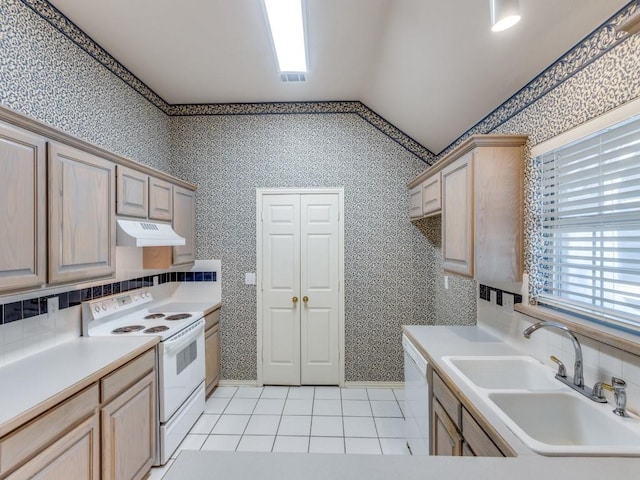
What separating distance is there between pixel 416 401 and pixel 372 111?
9.09ft

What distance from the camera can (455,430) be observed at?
1.52 metres

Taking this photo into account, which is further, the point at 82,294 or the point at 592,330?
the point at 82,294

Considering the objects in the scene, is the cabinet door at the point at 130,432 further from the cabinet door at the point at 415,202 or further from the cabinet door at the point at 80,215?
the cabinet door at the point at 415,202

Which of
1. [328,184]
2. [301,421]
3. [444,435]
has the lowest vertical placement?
[301,421]

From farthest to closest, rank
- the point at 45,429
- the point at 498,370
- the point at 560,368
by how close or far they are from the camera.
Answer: the point at 498,370
the point at 560,368
the point at 45,429

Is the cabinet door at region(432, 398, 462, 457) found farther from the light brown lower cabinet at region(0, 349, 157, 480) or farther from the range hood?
the range hood

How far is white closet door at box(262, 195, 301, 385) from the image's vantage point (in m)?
3.45

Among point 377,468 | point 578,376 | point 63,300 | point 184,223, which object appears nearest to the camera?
point 377,468

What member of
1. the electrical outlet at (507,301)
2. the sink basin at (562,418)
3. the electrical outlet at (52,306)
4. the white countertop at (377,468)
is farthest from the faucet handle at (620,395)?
the electrical outlet at (52,306)

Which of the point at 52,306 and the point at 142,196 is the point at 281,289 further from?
the point at 52,306

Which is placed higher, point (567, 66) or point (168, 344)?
point (567, 66)

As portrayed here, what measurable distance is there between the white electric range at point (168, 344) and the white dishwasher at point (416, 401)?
1742 mm

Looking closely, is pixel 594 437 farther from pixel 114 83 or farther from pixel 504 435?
pixel 114 83

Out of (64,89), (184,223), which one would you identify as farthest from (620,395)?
(64,89)
